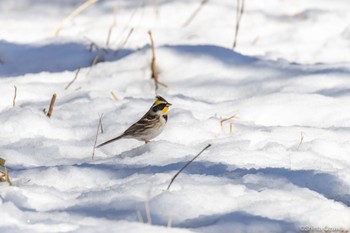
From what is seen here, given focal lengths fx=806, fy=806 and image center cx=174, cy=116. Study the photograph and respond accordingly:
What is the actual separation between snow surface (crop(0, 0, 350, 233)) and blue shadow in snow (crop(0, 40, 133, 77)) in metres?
Result: 0.01

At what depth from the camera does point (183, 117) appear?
4531 mm

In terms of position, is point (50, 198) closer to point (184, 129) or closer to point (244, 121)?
point (184, 129)

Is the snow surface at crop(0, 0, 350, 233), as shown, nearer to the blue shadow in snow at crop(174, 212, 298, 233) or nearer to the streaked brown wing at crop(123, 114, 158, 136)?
the blue shadow in snow at crop(174, 212, 298, 233)

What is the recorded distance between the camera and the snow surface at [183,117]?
3129 millimetres

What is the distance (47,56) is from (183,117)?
1.74 meters

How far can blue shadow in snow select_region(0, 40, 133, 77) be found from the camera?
5688 millimetres

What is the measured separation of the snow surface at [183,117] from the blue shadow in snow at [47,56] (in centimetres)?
1

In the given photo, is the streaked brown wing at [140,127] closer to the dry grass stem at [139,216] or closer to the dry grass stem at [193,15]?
the dry grass stem at [139,216]

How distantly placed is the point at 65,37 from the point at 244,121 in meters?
2.15

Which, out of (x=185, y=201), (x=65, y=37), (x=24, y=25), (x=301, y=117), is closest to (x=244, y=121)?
(x=301, y=117)

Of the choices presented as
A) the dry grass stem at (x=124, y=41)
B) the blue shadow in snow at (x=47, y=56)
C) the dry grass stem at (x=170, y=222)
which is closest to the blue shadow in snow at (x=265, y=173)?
the dry grass stem at (x=170, y=222)

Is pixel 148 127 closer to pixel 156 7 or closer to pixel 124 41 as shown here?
pixel 124 41

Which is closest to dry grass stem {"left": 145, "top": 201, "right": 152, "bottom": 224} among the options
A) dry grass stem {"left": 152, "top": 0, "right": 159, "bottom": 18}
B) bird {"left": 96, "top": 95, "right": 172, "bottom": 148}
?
bird {"left": 96, "top": 95, "right": 172, "bottom": 148}

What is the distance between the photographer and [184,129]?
4340 mm
